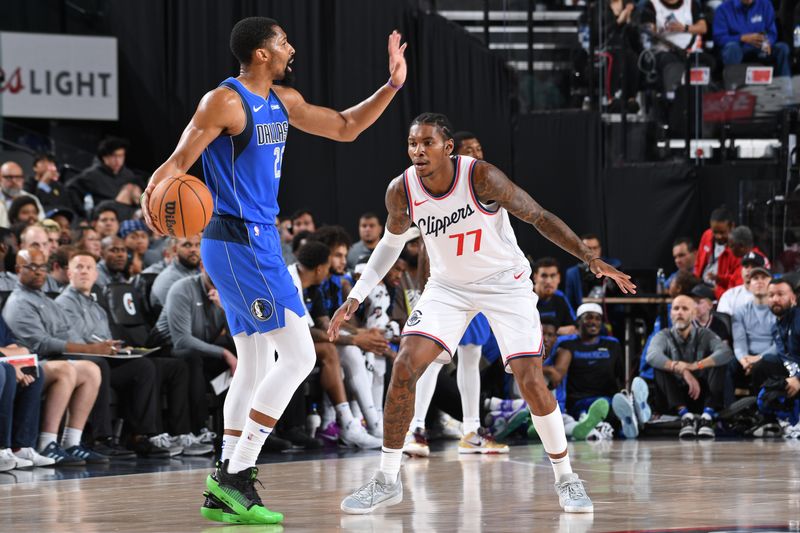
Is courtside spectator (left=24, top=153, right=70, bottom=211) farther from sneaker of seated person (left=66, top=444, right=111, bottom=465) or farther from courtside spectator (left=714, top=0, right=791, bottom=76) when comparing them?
courtside spectator (left=714, top=0, right=791, bottom=76)

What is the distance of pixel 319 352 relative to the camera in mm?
9297

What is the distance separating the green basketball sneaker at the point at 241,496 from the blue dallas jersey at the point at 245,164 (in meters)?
1.15

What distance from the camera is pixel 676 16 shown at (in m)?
14.8

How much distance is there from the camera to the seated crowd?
27.3 feet

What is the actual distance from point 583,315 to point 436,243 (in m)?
5.09

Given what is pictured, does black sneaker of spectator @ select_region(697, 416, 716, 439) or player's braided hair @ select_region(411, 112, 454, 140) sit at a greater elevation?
player's braided hair @ select_region(411, 112, 454, 140)

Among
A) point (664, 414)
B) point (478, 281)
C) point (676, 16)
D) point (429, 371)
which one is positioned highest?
point (676, 16)

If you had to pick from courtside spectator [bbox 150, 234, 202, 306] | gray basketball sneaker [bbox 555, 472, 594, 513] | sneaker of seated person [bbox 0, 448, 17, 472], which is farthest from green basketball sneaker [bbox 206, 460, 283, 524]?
courtside spectator [bbox 150, 234, 202, 306]

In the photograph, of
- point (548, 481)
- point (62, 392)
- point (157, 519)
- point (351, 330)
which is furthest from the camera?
point (351, 330)

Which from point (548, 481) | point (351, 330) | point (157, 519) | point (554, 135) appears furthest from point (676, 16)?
point (157, 519)

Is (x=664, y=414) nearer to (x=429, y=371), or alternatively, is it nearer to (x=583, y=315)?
(x=583, y=315)

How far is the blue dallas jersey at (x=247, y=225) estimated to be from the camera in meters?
5.14

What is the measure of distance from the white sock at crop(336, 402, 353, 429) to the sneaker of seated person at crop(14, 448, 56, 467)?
2358mm

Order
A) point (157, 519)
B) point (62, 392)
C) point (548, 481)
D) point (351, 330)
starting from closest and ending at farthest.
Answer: point (157, 519) < point (548, 481) < point (62, 392) < point (351, 330)
